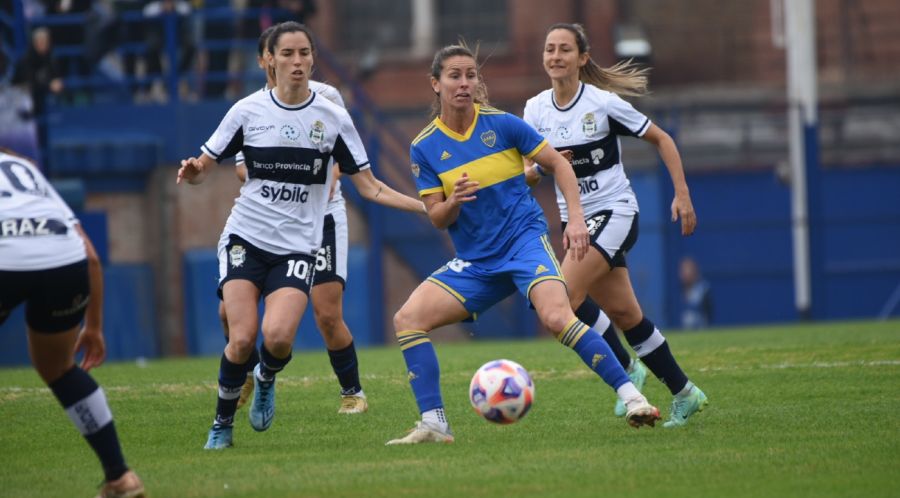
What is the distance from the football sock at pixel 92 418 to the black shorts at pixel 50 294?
26 centimetres

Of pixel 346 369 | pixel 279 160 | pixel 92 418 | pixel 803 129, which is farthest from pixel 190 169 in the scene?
pixel 803 129

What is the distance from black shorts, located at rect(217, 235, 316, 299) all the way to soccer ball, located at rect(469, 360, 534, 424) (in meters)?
1.13

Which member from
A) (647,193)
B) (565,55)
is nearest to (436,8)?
(647,193)

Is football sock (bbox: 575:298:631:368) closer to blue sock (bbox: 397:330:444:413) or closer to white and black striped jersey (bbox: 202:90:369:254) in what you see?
blue sock (bbox: 397:330:444:413)

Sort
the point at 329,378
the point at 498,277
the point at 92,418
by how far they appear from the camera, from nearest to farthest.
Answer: the point at 92,418, the point at 498,277, the point at 329,378

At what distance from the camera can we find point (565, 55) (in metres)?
8.89

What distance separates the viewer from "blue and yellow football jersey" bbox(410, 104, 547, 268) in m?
7.92

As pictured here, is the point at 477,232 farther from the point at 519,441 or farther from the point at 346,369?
A: the point at 346,369

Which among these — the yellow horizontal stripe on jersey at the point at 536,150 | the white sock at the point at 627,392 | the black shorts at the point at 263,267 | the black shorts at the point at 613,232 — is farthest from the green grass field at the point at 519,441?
the yellow horizontal stripe on jersey at the point at 536,150

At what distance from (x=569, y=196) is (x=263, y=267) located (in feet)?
5.64

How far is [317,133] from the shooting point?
8.12 metres

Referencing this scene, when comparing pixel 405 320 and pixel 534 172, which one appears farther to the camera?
pixel 534 172

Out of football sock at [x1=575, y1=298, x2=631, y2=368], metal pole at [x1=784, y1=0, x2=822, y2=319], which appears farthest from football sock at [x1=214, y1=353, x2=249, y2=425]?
metal pole at [x1=784, y1=0, x2=822, y2=319]

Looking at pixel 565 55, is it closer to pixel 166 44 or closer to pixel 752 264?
pixel 166 44
